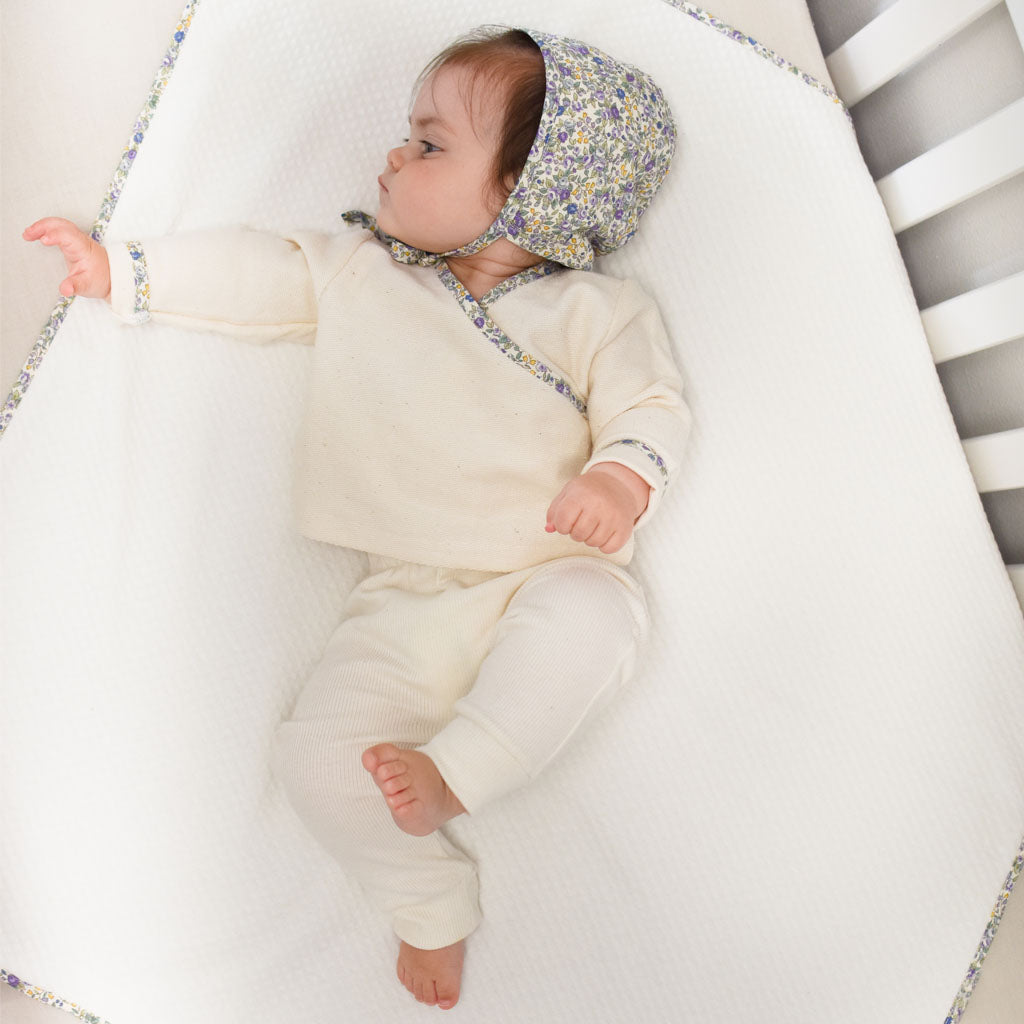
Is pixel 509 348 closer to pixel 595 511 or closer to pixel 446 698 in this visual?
pixel 595 511

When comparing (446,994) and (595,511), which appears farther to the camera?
(446,994)

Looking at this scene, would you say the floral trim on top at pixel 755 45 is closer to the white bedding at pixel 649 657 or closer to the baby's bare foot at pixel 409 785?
the white bedding at pixel 649 657

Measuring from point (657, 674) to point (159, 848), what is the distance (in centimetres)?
59

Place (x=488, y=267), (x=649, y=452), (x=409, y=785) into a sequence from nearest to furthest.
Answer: (x=409, y=785)
(x=649, y=452)
(x=488, y=267)

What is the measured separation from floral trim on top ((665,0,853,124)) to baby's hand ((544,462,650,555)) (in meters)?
0.56

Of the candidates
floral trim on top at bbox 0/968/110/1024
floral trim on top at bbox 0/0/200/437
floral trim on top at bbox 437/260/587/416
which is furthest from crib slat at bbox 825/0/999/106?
floral trim on top at bbox 0/968/110/1024

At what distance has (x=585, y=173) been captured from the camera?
3.33 feet

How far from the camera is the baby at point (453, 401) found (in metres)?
1.00

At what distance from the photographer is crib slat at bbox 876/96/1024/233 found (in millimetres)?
971

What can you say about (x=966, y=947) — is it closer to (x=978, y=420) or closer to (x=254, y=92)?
(x=978, y=420)

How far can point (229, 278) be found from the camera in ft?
3.48

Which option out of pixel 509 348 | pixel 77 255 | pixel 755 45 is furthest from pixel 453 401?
pixel 755 45

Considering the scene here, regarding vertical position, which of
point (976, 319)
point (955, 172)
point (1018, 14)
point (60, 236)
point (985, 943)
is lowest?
point (985, 943)

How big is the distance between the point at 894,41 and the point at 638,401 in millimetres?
507
